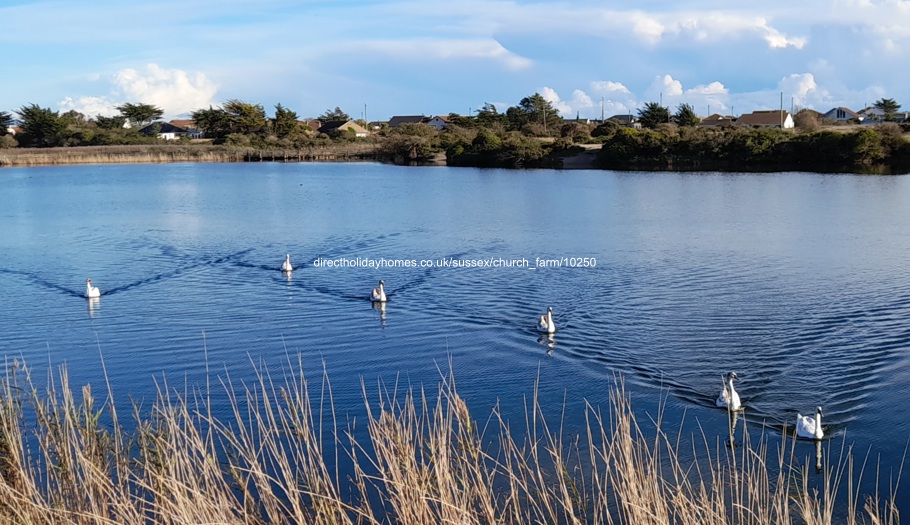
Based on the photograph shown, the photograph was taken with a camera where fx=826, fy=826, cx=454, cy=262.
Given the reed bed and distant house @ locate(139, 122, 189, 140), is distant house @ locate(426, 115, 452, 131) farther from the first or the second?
the reed bed

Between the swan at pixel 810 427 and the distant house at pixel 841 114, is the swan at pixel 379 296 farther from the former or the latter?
the distant house at pixel 841 114

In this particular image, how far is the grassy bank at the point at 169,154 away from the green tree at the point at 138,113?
29.3 m

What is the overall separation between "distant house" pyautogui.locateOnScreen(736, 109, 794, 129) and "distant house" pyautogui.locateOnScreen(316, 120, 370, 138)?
4560cm

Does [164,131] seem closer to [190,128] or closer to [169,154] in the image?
[190,128]

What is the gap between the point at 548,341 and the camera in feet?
45.7

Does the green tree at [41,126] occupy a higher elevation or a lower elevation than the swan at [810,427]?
higher

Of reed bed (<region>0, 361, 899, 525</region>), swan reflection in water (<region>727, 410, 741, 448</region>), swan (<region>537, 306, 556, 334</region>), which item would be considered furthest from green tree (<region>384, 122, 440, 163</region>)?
reed bed (<region>0, 361, 899, 525</region>)

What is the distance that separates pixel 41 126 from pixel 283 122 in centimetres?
2568

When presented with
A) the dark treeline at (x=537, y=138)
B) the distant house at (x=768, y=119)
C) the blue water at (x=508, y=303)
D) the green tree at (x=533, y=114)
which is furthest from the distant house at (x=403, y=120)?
the blue water at (x=508, y=303)

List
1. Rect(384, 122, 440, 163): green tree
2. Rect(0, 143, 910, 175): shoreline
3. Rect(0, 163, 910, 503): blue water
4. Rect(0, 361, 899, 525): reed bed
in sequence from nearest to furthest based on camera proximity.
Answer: Rect(0, 361, 899, 525): reed bed < Rect(0, 163, 910, 503): blue water < Rect(0, 143, 910, 175): shoreline < Rect(384, 122, 440, 163): green tree

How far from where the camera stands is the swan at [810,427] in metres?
9.27

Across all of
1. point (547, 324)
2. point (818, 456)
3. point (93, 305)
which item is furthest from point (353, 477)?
point (93, 305)

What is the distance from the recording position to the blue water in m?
11.6

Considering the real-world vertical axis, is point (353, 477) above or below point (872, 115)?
below
